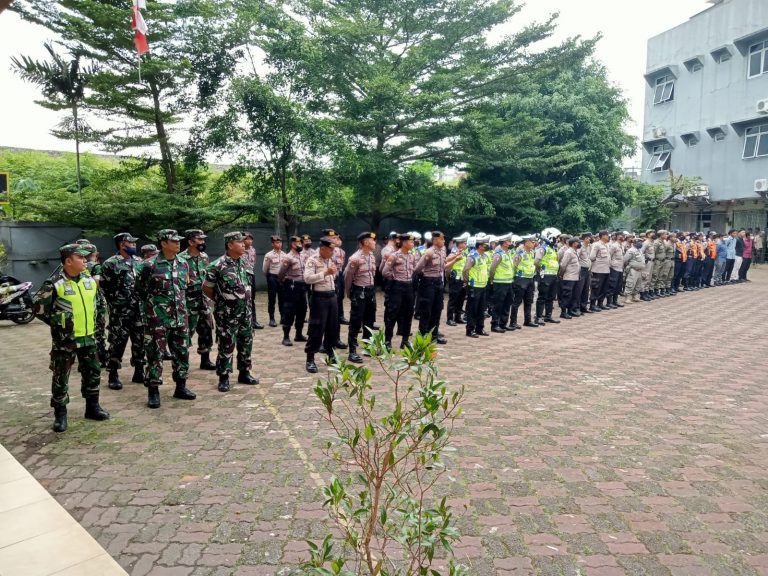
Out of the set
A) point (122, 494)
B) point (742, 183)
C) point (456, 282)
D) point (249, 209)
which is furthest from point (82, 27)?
point (742, 183)

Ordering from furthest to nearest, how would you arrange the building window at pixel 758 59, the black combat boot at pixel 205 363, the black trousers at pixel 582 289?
the building window at pixel 758 59, the black trousers at pixel 582 289, the black combat boot at pixel 205 363

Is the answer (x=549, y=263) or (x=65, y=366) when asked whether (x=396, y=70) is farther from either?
(x=65, y=366)

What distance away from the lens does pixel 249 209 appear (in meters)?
15.2

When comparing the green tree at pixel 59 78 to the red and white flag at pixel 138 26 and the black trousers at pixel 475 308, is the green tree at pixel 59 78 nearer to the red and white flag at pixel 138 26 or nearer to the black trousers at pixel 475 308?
the red and white flag at pixel 138 26

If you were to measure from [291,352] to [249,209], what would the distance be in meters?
7.53

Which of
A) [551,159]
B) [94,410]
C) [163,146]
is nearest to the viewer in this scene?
[94,410]

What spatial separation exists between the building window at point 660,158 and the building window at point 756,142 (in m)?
4.31

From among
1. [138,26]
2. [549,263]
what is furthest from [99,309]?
[549,263]

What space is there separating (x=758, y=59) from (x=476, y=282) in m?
22.3

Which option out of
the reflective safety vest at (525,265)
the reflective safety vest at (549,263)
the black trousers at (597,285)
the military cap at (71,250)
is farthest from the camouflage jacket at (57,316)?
the black trousers at (597,285)

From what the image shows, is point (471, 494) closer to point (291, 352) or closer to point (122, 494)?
point (122, 494)

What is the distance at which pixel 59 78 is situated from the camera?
12.7 metres

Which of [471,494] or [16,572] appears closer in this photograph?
[16,572]

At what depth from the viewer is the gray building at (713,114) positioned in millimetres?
23750
